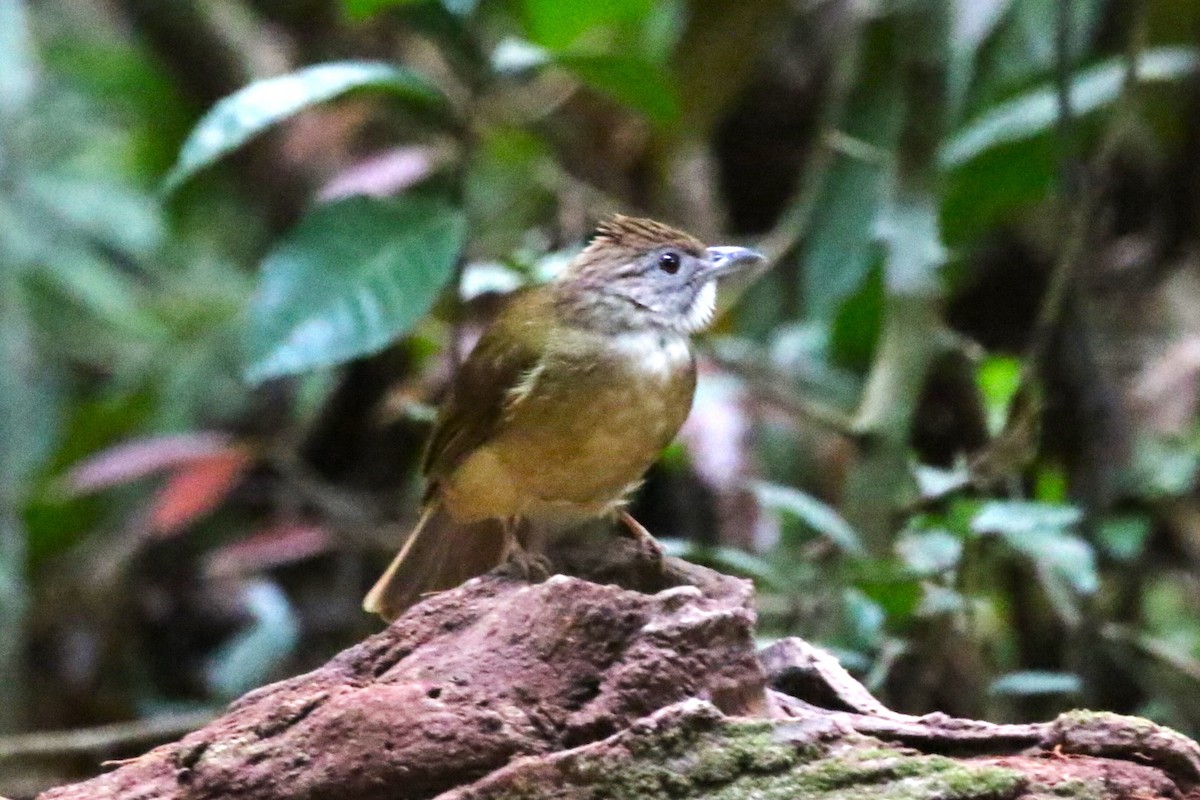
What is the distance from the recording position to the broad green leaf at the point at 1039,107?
15.8ft

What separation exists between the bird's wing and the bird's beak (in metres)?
0.50

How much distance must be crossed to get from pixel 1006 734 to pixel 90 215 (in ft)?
21.2

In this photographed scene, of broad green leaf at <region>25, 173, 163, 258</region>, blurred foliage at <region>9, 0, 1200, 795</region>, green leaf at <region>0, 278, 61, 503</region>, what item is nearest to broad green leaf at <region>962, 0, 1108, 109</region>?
blurred foliage at <region>9, 0, 1200, 795</region>

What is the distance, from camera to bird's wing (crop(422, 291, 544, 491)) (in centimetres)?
324

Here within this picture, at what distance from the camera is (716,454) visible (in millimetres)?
4500

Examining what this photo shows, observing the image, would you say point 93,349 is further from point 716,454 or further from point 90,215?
point 716,454

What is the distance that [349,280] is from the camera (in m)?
3.97

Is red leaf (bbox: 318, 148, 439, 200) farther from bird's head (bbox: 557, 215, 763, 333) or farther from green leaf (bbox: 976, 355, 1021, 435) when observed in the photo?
green leaf (bbox: 976, 355, 1021, 435)

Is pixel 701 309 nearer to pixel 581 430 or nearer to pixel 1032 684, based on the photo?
pixel 581 430

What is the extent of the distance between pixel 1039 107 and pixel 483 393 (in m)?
2.40

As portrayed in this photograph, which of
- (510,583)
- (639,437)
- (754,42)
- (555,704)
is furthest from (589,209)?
(555,704)

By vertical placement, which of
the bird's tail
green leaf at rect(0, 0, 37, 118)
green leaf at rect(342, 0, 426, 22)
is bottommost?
the bird's tail

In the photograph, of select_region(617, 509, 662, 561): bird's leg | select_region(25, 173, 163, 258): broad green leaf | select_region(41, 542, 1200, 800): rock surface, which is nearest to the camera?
select_region(41, 542, 1200, 800): rock surface

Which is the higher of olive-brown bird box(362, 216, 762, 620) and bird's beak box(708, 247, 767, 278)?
bird's beak box(708, 247, 767, 278)
